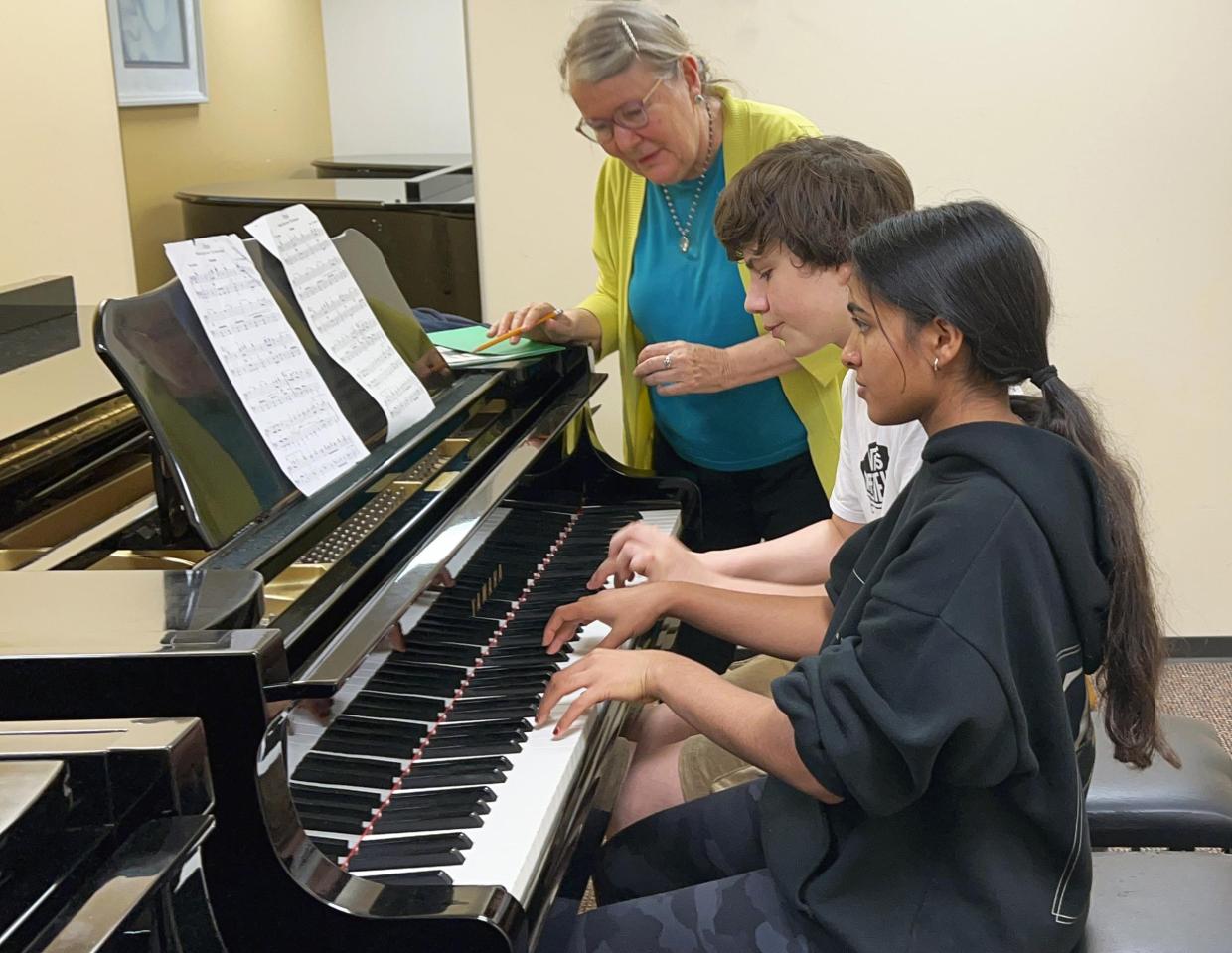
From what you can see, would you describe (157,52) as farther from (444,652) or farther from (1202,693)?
(1202,693)

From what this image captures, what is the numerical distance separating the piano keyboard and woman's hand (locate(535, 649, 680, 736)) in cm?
4

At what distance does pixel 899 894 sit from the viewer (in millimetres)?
1204

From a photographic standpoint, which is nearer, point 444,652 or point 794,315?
point 444,652

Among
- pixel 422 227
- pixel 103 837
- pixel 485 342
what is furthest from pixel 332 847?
pixel 422 227

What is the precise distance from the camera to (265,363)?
1534 mm

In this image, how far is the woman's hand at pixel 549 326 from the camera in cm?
221

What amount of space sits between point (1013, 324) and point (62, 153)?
8.78ft

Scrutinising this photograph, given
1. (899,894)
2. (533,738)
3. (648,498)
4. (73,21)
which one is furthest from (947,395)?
(73,21)

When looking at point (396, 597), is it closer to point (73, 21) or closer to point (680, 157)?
point (680, 157)

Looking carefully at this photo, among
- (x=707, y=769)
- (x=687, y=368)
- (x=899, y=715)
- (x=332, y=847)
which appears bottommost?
(x=707, y=769)

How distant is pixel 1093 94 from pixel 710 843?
217cm

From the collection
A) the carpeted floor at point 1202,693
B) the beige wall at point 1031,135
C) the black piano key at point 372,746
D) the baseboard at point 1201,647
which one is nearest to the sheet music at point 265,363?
the black piano key at point 372,746

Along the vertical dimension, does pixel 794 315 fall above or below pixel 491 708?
above

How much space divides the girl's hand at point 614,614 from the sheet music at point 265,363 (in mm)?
338
